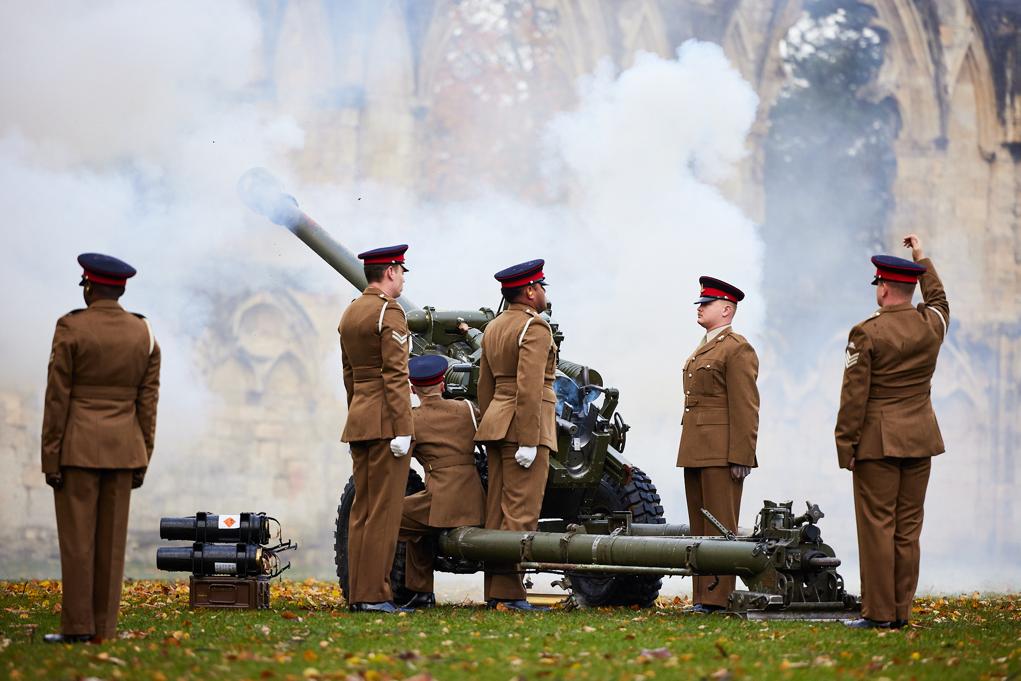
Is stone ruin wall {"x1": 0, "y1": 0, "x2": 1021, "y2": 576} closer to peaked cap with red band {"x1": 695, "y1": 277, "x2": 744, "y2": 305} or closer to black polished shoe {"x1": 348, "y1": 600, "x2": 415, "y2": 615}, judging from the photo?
black polished shoe {"x1": 348, "y1": 600, "x2": 415, "y2": 615}

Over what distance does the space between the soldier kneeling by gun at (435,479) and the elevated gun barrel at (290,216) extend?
6.89 ft

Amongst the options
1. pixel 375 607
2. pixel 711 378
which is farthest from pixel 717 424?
pixel 375 607

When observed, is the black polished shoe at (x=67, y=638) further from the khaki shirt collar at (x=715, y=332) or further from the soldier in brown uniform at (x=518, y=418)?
the khaki shirt collar at (x=715, y=332)

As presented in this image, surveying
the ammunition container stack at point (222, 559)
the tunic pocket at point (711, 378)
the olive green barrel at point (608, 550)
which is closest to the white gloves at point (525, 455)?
the olive green barrel at point (608, 550)

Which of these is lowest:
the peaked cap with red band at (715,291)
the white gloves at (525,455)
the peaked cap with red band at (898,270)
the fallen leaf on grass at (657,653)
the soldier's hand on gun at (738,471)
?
the fallen leaf on grass at (657,653)

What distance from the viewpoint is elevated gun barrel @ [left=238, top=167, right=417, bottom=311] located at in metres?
11.7

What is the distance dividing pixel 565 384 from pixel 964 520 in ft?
40.2

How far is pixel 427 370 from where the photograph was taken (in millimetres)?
9812

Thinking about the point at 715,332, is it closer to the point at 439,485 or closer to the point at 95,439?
the point at 439,485

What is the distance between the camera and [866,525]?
8039 mm

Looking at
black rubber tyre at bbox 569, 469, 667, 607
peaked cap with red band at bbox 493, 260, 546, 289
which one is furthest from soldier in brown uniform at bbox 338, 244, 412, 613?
black rubber tyre at bbox 569, 469, 667, 607

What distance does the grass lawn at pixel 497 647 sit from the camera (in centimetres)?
618

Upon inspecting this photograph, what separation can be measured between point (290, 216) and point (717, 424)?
4.10m

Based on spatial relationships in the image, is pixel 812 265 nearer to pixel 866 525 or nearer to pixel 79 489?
pixel 866 525
